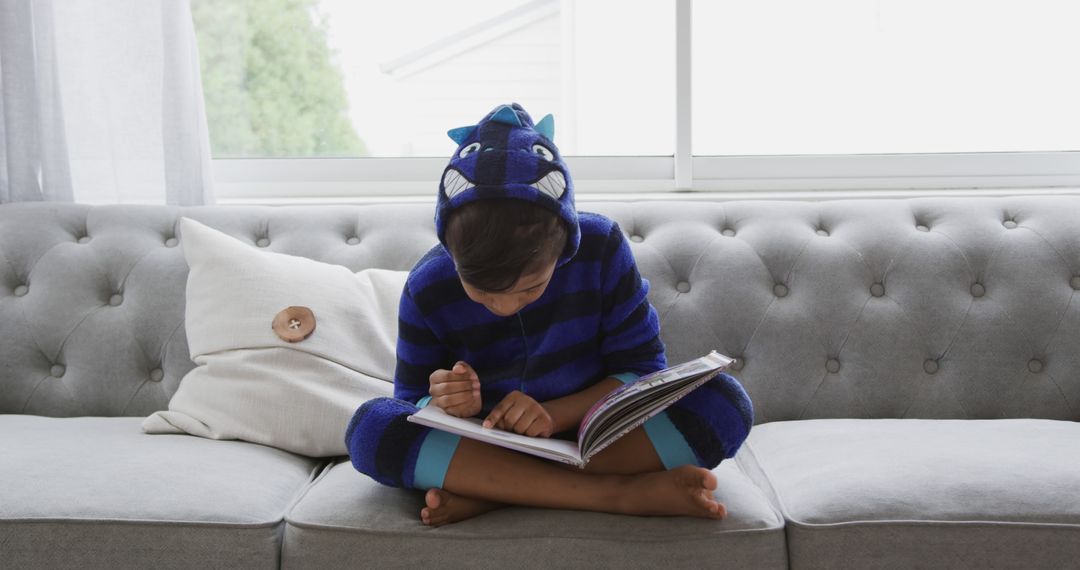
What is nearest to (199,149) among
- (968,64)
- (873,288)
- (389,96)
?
(389,96)

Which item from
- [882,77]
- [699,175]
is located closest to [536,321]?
[699,175]

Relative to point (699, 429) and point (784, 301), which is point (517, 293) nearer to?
point (699, 429)

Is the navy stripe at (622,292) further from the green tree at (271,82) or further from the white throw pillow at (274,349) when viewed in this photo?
the green tree at (271,82)

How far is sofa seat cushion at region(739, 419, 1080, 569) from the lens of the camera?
3.89ft

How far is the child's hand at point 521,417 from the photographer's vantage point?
122 centimetres

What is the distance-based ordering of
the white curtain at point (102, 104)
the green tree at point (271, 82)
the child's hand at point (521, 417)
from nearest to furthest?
the child's hand at point (521, 417) → the white curtain at point (102, 104) → the green tree at point (271, 82)

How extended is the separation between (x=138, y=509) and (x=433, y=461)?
41 cm

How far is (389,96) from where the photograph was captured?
250 centimetres

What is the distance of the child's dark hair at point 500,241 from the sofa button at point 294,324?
0.55m

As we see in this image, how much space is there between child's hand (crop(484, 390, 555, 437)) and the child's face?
131 mm

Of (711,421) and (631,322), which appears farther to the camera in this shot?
(631,322)

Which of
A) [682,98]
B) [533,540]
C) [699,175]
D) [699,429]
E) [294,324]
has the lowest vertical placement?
[533,540]

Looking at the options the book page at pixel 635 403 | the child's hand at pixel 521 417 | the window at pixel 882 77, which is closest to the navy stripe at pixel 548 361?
the child's hand at pixel 521 417

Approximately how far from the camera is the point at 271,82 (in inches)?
96.3
